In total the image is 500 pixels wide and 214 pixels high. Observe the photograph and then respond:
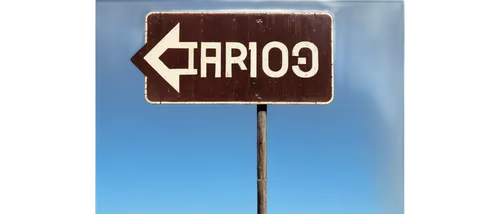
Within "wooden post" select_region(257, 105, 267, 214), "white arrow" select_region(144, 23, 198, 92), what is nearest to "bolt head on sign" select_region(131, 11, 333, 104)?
"white arrow" select_region(144, 23, 198, 92)

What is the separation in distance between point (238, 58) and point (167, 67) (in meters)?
0.46

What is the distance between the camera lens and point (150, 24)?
2.79 metres

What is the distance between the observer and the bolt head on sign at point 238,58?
2762 mm

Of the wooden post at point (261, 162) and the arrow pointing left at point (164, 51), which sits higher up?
the arrow pointing left at point (164, 51)

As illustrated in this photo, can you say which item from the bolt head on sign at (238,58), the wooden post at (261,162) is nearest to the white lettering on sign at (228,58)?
the bolt head on sign at (238,58)

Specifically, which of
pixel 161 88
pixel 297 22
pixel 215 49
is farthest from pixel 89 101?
pixel 297 22

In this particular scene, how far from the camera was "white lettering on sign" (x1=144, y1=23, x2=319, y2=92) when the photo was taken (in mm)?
2760

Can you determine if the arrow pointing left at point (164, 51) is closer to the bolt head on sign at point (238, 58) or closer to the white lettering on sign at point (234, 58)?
the bolt head on sign at point (238, 58)

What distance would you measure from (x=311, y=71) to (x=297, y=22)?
331mm

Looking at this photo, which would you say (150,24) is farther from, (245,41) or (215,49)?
(245,41)

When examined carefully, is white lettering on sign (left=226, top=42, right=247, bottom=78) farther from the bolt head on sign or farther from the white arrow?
the white arrow

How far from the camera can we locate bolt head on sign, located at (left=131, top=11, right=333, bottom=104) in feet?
9.06

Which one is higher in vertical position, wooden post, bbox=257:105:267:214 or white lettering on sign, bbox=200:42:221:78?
white lettering on sign, bbox=200:42:221:78

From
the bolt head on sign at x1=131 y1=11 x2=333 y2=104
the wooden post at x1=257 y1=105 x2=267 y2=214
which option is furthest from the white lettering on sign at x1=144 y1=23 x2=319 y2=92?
the wooden post at x1=257 y1=105 x2=267 y2=214
